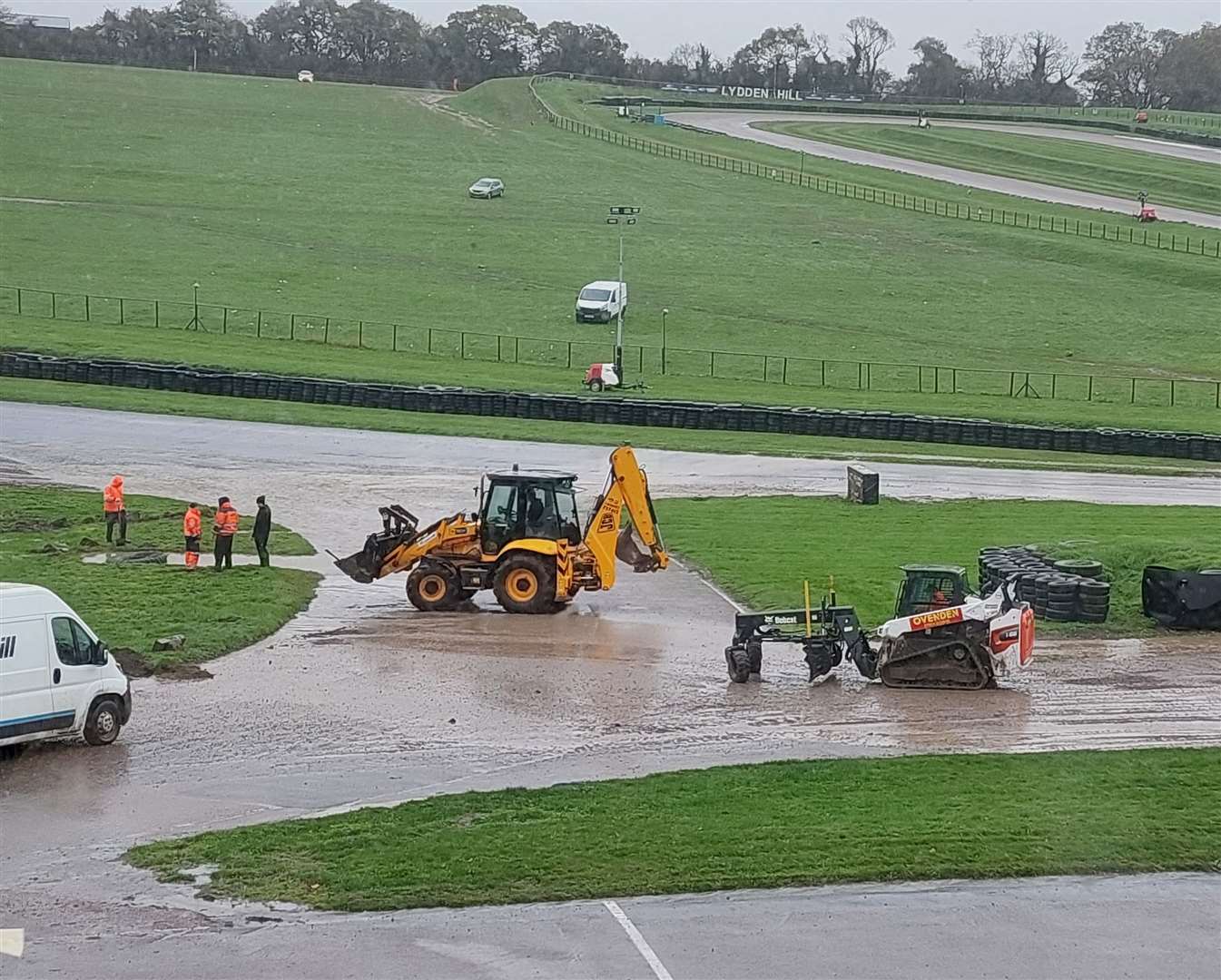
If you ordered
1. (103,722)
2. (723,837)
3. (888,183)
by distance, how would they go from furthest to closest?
(888,183)
(103,722)
(723,837)

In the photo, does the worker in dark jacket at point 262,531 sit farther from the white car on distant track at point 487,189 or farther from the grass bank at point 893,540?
the white car on distant track at point 487,189

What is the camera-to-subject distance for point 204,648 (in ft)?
79.6

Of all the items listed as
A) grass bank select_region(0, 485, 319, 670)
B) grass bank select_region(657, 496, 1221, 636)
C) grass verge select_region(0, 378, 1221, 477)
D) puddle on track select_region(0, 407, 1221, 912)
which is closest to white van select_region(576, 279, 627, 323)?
grass verge select_region(0, 378, 1221, 477)

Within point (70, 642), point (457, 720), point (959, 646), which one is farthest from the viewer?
point (959, 646)

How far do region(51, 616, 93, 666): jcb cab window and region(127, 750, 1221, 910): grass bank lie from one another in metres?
3.89

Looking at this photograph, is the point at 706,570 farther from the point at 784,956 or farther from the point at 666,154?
the point at 666,154

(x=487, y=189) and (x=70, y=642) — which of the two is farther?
(x=487, y=189)

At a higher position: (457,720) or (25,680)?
(25,680)

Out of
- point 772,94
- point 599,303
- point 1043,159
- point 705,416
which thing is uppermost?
point 772,94

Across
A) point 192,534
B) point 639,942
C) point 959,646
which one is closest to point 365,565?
point 192,534

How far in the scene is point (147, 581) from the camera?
28234 mm

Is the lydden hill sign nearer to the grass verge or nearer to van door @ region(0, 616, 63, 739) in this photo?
the grass verge

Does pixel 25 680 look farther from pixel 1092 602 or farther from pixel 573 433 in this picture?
pixel 573 433

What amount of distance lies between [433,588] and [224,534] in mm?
4222
